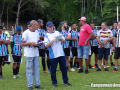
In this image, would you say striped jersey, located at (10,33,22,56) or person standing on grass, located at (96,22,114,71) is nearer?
striped jersey, located at (10,33,22,56)

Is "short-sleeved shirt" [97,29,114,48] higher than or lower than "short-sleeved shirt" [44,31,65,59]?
higher

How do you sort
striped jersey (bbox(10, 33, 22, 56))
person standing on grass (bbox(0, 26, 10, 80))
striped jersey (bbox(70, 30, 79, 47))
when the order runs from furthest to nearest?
striped jersey (bbox(70, 30, 79, 47)), striped jersey (bbox(10, 33, 22, 56)), person standing on grass (bbox(0, 26, 10, 80))

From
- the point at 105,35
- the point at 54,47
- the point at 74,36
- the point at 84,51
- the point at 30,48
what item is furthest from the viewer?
the point at 74,36

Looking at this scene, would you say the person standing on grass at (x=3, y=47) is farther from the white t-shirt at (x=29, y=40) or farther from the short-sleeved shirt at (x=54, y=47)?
the short-sleeved shirt at (x=54, y=47)

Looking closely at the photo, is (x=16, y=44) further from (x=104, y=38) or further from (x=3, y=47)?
(x=104, y=38)

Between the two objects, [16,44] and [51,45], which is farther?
[16,44]

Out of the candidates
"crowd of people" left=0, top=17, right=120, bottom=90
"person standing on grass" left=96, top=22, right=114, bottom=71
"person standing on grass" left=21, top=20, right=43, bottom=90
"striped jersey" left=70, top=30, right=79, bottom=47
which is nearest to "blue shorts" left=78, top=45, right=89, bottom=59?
"crowd of people" left=0, top=17, right=120, bottom=90

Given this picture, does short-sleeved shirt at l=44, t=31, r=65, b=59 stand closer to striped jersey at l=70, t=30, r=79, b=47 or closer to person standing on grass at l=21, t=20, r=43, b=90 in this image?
person standing on grass at l=21, t=20, r=43, b=90

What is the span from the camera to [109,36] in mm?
10562

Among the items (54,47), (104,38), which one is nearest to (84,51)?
(104,38)

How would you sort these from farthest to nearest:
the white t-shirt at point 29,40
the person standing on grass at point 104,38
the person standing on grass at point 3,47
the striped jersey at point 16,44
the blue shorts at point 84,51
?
the person standing on grass at point 104,38 → the blue shorts at point 84,51 → the striped jersey at point 16,44 → the person standing on grass at point 3,47 → the white t-shirt at point 29,40

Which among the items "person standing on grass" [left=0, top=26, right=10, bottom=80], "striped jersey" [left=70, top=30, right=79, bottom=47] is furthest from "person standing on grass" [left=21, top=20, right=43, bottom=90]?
"striped jersey" [left=70, top=30, right=79, bottom=47]

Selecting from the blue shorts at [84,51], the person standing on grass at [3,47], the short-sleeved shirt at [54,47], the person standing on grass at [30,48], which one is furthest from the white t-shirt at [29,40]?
the blue shorts at [84,51]

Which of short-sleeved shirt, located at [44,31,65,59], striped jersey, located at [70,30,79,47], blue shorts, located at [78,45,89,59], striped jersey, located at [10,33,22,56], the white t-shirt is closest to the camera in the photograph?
the white t-shirt
